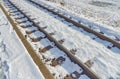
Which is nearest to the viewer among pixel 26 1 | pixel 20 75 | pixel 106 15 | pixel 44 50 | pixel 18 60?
pixel 20 75

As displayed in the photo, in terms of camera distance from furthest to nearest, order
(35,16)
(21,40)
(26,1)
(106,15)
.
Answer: (26,1)
(106,15)
(35,16)
(21,40)

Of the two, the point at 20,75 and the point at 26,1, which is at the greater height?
the point at 20,75

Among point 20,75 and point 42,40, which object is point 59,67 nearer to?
point 20,75

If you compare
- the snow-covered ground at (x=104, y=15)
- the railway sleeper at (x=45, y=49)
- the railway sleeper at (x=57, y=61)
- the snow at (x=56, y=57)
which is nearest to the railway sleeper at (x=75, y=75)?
the snow at (x=56, y=57)

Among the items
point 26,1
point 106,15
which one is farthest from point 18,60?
point 26,1

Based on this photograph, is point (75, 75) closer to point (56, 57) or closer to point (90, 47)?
point (56, 57)

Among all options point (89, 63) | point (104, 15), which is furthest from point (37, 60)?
point (104, 15)

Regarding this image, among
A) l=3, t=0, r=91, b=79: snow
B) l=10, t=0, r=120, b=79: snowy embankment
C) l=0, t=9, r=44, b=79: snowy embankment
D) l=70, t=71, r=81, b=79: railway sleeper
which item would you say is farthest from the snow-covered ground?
l=0, t=9, r=44, b=79: snowy embankment
